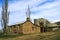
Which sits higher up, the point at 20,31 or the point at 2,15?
the point at 2,15

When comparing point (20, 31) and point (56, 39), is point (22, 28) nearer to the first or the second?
point (20, 31)

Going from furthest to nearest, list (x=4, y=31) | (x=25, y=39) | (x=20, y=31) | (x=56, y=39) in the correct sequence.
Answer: (x=20, y=31) → (x=4, y=31) → (x=25, y=39) → (x=56, y=39)

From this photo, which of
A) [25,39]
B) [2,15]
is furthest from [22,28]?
[25,39]

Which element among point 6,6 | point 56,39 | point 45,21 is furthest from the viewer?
point 45,21

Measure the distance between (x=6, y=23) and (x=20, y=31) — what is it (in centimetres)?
1147

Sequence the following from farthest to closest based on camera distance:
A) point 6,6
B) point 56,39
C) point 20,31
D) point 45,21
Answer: point 45,21 < point 20,31 < point 6,6 < point 56,39

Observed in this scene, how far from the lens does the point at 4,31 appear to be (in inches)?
1772

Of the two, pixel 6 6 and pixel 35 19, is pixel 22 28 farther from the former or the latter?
pixel 35 19

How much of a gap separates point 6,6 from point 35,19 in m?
25.3

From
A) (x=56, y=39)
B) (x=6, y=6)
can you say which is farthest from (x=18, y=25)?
(x=56, y=39)

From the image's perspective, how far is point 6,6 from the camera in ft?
160

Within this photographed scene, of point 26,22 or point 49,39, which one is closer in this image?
point 49,39

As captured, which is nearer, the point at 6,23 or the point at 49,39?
the point at 49,39

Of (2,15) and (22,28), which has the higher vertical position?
(2,15)
